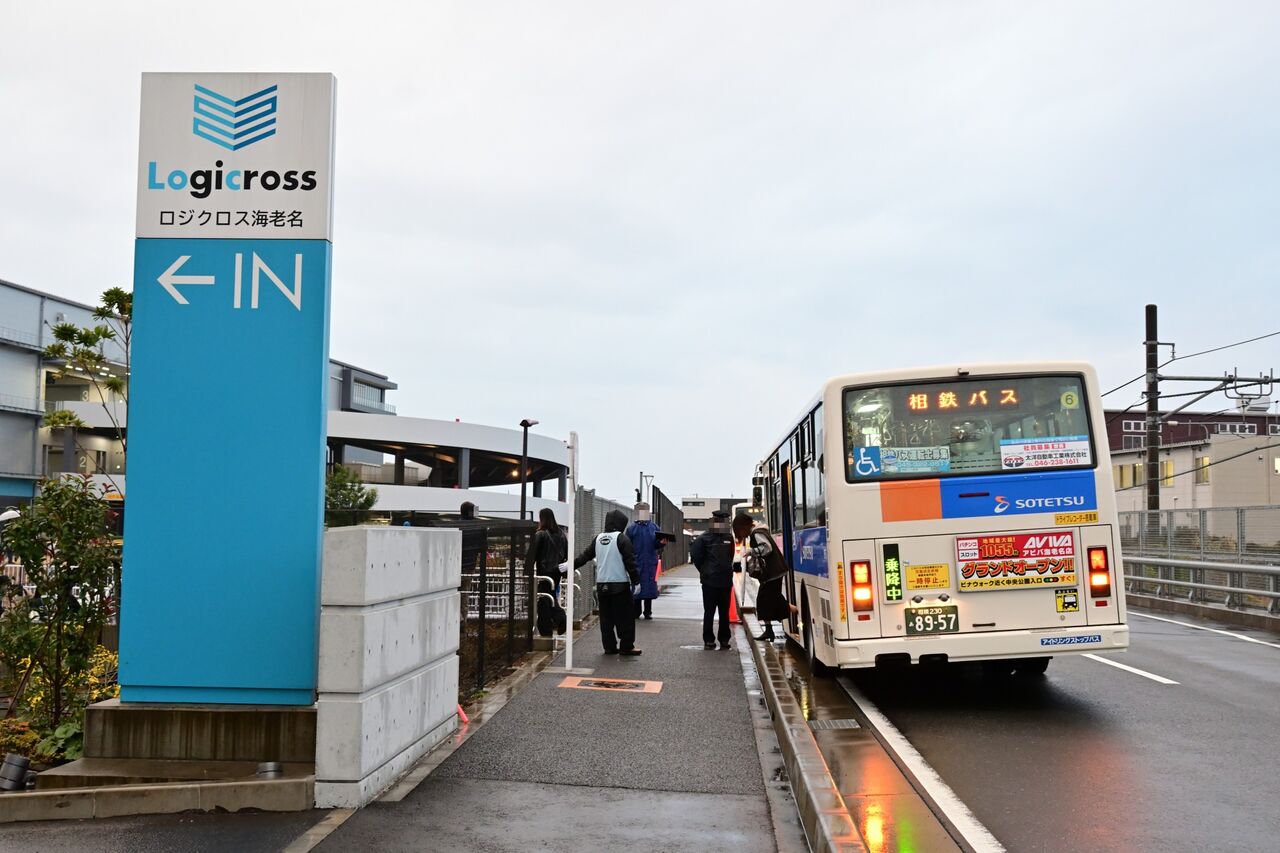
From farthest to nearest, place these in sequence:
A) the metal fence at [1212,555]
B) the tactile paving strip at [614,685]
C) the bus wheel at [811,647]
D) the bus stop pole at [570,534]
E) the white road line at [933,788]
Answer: the metal fence at [1212,555] → the bus stop pole at [570,534] → the bus wheel at [811,647] → the tactile paving strip at [614,685] → the white road line at [933,788]

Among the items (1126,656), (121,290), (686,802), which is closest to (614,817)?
(686,802)

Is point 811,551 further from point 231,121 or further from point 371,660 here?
point 231,121

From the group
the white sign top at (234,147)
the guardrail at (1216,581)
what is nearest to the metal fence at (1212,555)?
the guardrail at (1216,581)

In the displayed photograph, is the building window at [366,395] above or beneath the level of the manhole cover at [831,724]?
above

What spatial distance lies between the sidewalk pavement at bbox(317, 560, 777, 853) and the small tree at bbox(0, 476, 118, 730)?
282 centimetres

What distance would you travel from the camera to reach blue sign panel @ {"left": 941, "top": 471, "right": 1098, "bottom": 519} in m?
9.39

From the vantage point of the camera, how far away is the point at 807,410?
36.9 ft

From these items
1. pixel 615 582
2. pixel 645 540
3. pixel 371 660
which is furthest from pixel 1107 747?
pixel 645 540

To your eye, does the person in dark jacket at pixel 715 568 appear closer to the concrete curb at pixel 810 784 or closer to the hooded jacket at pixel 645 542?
the hooded jacket at pixel 645 542

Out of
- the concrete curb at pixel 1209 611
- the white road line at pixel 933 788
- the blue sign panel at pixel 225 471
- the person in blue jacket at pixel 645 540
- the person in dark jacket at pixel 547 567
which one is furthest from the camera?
the concrete curb at pixel 1209 611

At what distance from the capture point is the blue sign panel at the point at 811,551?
10.2 metres

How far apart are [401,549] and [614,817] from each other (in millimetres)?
2050

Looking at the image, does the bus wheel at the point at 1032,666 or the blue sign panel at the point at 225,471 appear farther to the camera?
the bus wheel at the point at 1032,666

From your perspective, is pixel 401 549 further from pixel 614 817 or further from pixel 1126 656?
pixel 1126 656
